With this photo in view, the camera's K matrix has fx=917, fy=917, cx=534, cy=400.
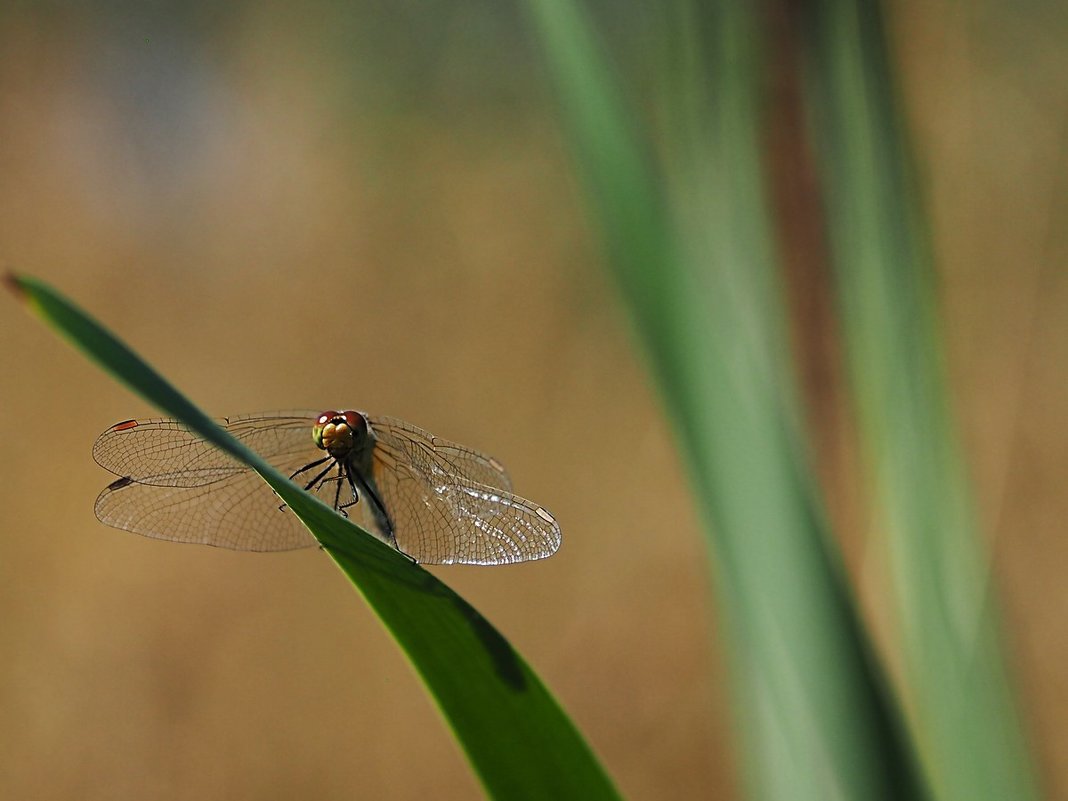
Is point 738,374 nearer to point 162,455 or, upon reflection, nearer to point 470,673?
point 470,673

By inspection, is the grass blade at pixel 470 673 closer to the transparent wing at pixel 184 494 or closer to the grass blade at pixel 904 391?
the grass blade at pixel 904 391

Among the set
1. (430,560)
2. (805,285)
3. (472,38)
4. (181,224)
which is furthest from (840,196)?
(181,224)

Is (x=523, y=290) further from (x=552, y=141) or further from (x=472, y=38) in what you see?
(x=472, y=38)

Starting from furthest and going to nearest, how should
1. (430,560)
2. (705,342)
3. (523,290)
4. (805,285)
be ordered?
1. (523,290)
2. (430,560)
3. (805,285)
4. (705,342)

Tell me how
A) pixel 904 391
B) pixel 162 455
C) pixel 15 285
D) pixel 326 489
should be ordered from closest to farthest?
pixel 15 285, pixel 904 391, pixel 162 455, pixel 326 489

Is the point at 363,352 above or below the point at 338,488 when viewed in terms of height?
above

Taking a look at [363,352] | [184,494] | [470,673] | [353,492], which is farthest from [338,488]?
[363,352]

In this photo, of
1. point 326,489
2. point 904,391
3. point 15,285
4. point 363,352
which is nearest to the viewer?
point 15,285
